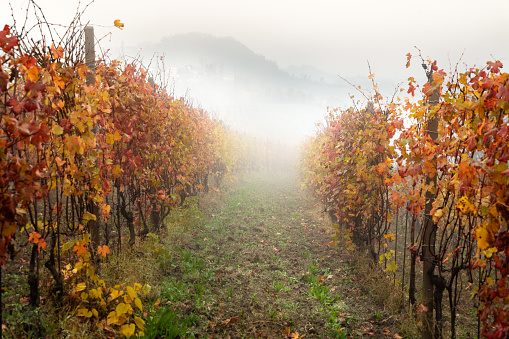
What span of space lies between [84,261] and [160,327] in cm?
115

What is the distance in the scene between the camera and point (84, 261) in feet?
10.4

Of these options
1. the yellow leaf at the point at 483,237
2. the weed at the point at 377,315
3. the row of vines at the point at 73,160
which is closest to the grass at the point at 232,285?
the weed at the point at 377,315

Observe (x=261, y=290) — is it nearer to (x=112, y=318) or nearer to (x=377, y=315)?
(x=377, y=315)

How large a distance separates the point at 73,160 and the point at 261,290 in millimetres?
3423

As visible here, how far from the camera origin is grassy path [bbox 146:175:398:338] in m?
3.77

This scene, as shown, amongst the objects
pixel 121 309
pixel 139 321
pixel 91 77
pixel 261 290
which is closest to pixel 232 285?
pixel 261 290

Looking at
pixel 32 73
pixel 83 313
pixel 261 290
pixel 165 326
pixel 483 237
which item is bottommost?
pixel 261 290

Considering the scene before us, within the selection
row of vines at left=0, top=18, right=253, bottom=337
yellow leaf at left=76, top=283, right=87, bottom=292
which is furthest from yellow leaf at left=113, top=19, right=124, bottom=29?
yellow leaf at left=76, top=283, right=87, bottom=292

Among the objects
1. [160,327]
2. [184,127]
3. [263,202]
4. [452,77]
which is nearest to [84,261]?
[160,327]

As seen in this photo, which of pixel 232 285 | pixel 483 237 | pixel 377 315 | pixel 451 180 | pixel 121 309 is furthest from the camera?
pixel 232 285

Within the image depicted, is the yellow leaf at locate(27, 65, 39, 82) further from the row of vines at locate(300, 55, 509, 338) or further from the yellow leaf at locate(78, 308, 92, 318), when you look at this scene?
the row of vines at locate(300, 55, 509, 338)

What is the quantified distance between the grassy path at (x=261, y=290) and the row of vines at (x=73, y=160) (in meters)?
0.81

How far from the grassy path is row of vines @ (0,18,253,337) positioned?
0.81m

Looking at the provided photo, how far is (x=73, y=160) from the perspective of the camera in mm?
3160
